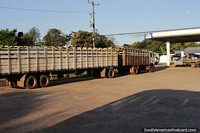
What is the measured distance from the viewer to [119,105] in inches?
377

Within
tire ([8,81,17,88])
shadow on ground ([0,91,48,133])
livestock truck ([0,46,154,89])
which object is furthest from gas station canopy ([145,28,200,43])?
shadow on ground ([0,91,48,133])

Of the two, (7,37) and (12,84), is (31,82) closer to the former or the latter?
(12,84)

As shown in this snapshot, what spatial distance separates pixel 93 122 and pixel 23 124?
1.86 meters

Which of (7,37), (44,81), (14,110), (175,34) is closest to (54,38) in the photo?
(7,37)

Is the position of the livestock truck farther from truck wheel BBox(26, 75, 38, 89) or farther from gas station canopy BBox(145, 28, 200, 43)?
gas station canopy BBox(145, 28, 200, 43)

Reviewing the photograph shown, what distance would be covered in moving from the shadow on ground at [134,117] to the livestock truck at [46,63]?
681cm

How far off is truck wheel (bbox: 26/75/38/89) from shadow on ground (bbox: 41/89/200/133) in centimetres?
683

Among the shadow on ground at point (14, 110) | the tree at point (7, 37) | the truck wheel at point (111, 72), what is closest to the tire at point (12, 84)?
the shadow on ground at point (14, 110)

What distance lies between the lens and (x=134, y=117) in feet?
25.2

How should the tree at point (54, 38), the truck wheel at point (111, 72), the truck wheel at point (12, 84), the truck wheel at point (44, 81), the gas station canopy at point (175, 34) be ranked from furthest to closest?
the tree at point (54, 38), the gas station canopy at point (175, 34), the truck wheel at point (111, 72), the truck wheel at point (44, 81), the truck wheel at point (12, 84)

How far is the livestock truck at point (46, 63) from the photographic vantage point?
14.2 m

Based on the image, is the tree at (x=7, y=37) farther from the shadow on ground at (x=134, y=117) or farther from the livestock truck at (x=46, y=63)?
the shadow on ground at (x=134, y=117)

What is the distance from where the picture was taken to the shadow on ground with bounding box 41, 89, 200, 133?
21.4 feet

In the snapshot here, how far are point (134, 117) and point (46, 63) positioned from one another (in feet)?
31.6
